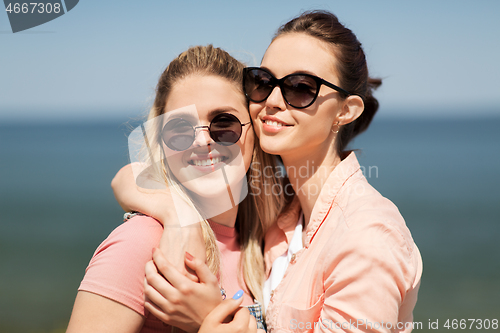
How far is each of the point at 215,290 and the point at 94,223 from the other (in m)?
16.8

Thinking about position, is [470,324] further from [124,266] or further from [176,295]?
[124,266]

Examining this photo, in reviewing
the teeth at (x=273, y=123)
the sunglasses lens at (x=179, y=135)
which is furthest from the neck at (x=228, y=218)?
the teeth at (x=273, y=123)

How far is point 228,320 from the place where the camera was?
8.11 feet

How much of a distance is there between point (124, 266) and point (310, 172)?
164 centimetres

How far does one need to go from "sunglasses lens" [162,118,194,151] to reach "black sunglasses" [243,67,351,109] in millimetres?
577

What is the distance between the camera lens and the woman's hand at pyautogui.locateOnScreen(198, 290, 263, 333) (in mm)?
2299

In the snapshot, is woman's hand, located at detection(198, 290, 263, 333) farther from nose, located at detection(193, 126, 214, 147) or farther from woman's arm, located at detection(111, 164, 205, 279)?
nose, located at detection(193, 126, 214, 147)

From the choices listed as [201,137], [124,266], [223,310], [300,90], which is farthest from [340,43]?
[124,266]

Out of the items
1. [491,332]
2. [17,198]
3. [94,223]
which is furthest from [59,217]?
[491,332]

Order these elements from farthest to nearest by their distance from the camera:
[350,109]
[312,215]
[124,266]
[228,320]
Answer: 1. [350,109]
2. [312,215]
3. [228,320]
4. [124,266]

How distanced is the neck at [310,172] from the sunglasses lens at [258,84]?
1.84 ft

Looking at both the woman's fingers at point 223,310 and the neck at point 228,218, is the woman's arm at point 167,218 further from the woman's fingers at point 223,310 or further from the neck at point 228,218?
the neck at point 228,218

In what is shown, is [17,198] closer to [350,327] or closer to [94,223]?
[94,223]

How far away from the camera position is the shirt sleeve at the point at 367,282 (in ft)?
7.38
